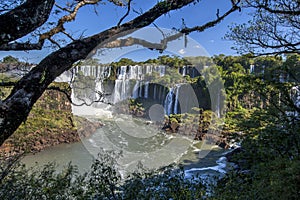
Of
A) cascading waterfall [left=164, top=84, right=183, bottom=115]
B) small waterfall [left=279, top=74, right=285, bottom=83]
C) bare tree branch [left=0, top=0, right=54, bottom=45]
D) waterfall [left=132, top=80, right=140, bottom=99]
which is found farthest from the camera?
waterfall [left=132, top=80, right=140, bottom=99]

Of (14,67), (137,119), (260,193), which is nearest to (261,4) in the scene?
(260,193)

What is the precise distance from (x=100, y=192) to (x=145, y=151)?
8443 mm

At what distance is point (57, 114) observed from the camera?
1482 centimetres

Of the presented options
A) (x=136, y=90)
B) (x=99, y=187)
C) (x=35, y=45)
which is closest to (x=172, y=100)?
(x=136, y=90)

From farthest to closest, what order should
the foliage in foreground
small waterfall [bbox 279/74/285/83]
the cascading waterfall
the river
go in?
the cascading waterfall
the river
small waterfall [bbox 279/74/285/83]
the foliage in foreground

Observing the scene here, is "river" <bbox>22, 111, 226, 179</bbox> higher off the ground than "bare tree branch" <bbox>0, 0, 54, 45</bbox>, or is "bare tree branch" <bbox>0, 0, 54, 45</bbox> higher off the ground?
"bare tree branch" <bbox>0, 0, 54, 45</bbox>

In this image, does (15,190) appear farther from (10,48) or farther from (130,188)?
(10,48)

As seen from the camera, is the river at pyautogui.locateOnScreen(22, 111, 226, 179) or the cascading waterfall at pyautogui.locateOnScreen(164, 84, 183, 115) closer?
the river at pyautogui.locateOnScreen(22, 111, 226, 179)

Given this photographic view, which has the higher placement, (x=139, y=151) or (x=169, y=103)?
(x=169, y=103)

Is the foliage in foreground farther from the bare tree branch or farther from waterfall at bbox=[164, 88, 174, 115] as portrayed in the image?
waterfall at bbox=[164, 88, 174, 115]

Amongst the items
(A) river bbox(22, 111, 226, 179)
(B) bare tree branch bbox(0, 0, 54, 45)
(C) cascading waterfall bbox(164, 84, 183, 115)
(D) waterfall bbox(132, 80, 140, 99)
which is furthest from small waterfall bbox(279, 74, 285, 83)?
(D) waterfall bbox(132, 80, 140, 99)

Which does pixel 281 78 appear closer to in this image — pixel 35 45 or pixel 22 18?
pixel 35 45

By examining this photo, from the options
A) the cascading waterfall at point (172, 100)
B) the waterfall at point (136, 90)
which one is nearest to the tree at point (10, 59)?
the waterfall at point (136, 90)

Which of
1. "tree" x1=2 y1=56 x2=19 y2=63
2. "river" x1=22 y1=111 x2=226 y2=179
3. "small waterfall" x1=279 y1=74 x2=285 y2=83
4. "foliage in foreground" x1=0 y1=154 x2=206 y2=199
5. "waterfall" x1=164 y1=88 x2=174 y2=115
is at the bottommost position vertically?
"river" x1=22 y1=111 x2=226 y2=179
